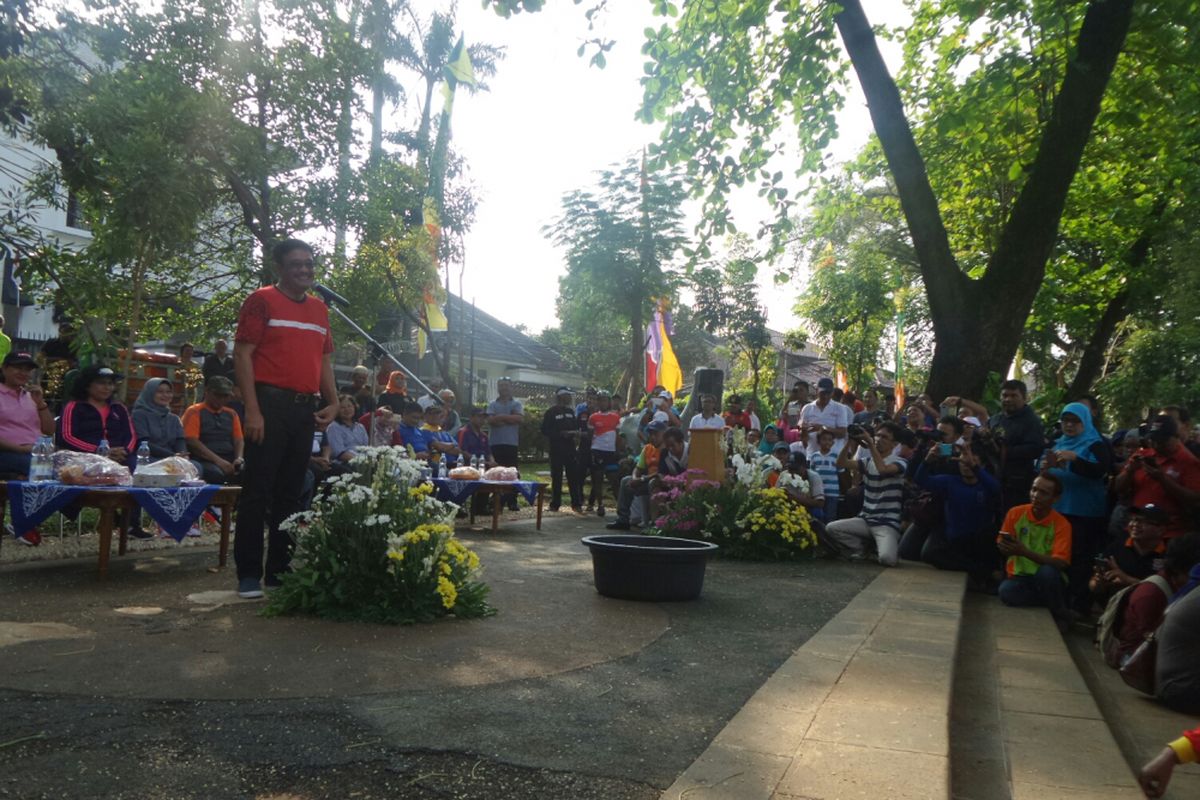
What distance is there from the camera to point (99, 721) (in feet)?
10.3

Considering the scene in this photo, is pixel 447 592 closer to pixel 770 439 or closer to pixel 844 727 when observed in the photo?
pixel 844 727

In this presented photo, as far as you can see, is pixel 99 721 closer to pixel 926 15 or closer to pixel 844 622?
pixel 844 622

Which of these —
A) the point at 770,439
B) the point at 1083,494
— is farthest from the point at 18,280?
the point at 1083,494

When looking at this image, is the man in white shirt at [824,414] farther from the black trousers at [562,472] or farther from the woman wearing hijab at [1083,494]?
the woman wearing hijab at [1083,494]

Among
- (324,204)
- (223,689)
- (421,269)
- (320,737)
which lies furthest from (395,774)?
(421,269)

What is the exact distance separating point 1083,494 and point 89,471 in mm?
7812

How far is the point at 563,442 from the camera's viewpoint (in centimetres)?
1349

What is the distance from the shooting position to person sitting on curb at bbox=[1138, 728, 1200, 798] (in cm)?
291

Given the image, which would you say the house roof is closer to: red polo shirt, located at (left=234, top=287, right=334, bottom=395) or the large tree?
the large tree

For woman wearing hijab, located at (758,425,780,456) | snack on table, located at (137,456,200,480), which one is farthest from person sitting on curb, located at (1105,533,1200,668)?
woman wearing hijab, located at (758,425,780,456)

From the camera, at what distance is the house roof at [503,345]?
4216cm

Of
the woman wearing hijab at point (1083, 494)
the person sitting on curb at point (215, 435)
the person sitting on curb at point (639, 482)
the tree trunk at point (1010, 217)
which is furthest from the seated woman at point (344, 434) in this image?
the woman wearing hijab at point (1083, 494)

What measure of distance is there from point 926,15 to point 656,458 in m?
7.84

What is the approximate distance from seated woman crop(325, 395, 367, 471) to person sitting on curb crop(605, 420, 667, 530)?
319 cm
